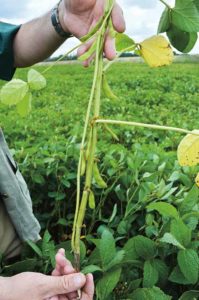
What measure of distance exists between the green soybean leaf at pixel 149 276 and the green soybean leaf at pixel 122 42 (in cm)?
54

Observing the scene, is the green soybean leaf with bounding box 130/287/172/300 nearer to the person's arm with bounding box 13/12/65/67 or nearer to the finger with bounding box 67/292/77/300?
the finger with bounding box 67/292/77/300

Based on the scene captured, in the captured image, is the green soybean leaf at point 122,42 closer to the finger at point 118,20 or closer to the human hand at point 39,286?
the finger at point 118,20

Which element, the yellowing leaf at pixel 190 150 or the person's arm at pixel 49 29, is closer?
the yellowing leaf at pixel 190 150

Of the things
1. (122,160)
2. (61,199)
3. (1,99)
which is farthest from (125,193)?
(1,99)

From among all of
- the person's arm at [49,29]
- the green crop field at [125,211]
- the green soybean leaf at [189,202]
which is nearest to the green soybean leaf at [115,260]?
the green crop field at [125,211]

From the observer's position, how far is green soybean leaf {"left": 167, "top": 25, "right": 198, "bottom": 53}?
1.20 meters

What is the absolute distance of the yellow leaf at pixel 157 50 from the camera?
3.61 feet

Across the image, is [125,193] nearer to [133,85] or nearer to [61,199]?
[61,199]

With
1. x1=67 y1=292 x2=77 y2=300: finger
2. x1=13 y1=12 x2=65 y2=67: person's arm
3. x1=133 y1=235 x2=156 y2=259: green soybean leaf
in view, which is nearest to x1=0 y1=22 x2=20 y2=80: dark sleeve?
x1=13 y1=12 x2=65 y2=67: person's arm

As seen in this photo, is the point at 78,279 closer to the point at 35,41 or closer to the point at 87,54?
the point at 87,54

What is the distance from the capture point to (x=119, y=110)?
18.1 ft

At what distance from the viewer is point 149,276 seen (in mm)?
1344

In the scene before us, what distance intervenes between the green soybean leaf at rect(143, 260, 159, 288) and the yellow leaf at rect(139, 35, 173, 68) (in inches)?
20.6

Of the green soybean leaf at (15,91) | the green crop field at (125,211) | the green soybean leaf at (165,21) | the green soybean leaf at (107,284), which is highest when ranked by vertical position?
the green soybean leaf at (165,21)
